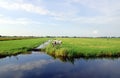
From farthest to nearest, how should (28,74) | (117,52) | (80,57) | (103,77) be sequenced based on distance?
(117,52) < (80,57) < (28,74) < (103,77)

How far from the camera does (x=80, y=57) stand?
25.8 m

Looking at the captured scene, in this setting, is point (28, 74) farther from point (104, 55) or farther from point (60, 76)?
point (104, 55)

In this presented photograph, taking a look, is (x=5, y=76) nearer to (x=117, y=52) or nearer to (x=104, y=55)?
(x=104, y=55)

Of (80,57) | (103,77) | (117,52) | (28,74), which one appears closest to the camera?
(103,77)

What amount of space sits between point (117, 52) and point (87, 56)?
18.2 feet

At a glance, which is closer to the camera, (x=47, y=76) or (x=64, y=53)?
(x=47, y=76)

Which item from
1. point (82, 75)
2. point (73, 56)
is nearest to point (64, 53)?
point (73, 56)

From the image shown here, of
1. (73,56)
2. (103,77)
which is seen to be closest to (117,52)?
(73,56)

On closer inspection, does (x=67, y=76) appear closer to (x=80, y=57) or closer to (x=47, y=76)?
(x=47, y=76)

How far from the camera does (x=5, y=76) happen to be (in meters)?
15.5

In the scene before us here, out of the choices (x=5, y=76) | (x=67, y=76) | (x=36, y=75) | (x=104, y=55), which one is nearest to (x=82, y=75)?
(x=67, y=76)

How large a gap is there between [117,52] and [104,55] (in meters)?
2.70

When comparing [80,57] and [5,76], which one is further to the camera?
[80,57]

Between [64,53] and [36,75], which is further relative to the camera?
[64,53]
